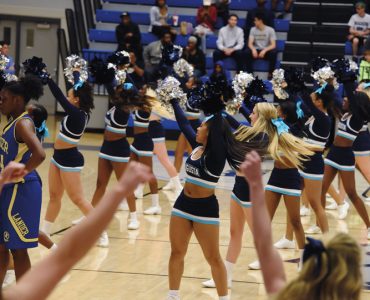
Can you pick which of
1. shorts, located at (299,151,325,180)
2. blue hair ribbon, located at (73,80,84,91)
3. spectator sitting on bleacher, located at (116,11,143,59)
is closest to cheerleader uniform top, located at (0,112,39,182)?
blue hair ribbon, located at (73,80,84,91)

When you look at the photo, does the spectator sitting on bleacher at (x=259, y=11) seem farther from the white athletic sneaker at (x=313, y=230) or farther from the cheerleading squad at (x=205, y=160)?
the white athletic sneaker at (x=313, y=230)

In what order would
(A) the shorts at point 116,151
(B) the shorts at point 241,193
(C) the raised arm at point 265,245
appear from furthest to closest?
(A) the shorts at point 116,151 → (B) the shorts at point 241,193 → (C) the raised arm at point 265,245

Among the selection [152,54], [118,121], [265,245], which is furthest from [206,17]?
[265,245]

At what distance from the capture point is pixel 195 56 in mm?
15188

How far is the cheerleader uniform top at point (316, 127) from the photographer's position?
7.50m

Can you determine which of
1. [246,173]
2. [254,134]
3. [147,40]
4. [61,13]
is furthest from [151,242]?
[61,13]

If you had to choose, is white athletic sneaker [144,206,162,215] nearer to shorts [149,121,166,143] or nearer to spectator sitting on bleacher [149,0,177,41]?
shorts [149,121,166,143]

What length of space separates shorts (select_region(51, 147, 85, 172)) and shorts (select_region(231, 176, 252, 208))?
167cm

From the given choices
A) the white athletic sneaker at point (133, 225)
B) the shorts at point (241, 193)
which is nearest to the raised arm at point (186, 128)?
the shorts at point (241, 193)

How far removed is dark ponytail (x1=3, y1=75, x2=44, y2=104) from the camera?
5.39 metres

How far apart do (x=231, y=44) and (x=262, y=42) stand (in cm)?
60

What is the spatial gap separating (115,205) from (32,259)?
4.96 meters

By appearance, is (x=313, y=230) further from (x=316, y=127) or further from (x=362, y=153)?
(x=316, y=127)

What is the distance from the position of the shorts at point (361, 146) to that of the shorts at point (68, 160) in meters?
3.23
